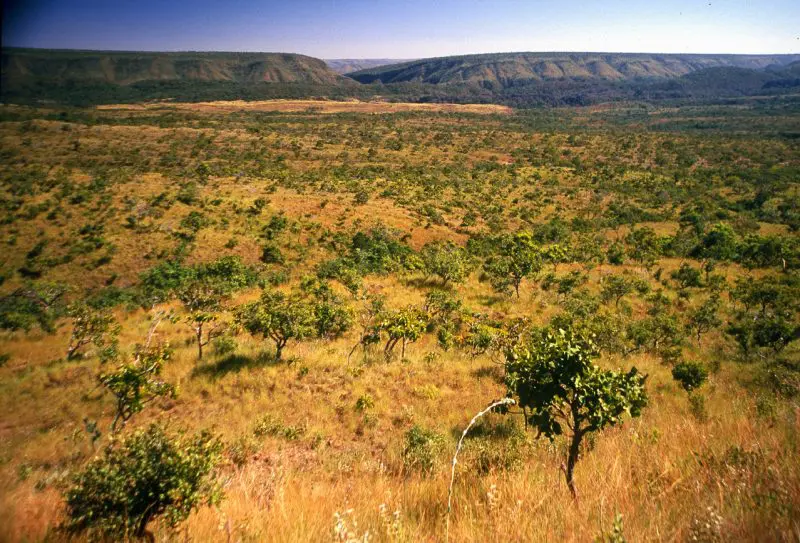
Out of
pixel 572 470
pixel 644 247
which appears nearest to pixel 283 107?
pixel 644 247

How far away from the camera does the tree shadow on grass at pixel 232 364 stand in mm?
13091

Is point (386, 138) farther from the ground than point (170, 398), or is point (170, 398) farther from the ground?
point (386, 138)

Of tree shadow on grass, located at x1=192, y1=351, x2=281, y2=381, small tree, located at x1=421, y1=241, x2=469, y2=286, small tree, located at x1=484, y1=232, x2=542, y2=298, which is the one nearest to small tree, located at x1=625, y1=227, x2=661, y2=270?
small tree, located at x1=484, y1=232, x2=542, y2=298

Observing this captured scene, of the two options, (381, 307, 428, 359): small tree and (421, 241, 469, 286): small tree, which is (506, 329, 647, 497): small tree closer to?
(381, 307, 428, 359): small tree

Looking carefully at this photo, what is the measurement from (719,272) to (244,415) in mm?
33693

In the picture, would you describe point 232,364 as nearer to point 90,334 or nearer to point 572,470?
point 90,334

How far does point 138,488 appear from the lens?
13.1ft

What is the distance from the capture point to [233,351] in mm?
14852

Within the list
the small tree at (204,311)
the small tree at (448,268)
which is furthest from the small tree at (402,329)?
the small tree at (448,268)

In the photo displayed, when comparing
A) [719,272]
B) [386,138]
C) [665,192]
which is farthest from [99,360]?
[386,138]

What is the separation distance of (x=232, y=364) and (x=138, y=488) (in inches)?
411

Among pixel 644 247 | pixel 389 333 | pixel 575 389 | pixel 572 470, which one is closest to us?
pixel 572 470

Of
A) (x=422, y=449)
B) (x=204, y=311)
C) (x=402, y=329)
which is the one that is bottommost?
(x=204, y=311)

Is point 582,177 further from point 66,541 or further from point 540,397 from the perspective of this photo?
point 66,541
